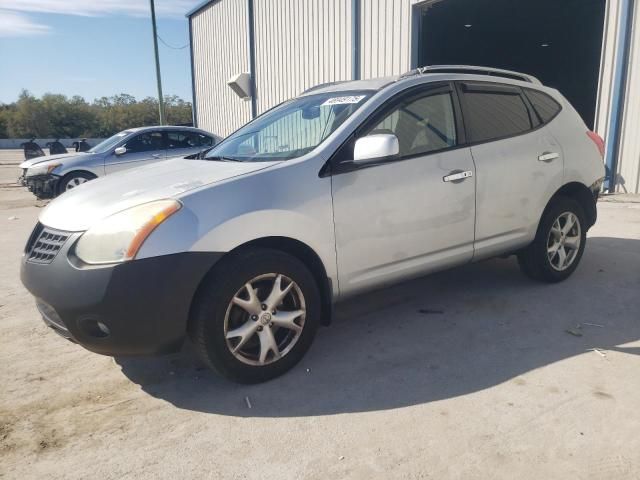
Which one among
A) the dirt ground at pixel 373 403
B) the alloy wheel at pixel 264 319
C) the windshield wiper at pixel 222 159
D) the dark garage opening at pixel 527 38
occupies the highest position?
the dark garage opening at pixel 527 38

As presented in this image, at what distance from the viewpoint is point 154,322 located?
101 inches

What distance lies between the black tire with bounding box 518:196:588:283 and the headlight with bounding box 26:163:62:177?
356 inches

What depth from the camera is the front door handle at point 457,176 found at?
3.51 meters

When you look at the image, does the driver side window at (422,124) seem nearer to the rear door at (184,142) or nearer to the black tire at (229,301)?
the black tire at (229,301)

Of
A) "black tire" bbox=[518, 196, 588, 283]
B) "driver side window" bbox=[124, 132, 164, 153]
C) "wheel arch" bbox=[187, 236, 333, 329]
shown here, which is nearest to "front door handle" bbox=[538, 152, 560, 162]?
"black tire" bbox=[518, 196, 588, 283]

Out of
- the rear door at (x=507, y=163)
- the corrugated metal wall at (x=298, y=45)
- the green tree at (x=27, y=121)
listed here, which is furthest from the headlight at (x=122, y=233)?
the green tree at (x=27, y=121)

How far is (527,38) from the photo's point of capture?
68.6ft

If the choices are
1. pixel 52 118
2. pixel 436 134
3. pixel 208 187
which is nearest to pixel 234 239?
pixel 208 187

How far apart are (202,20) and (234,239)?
19756mm

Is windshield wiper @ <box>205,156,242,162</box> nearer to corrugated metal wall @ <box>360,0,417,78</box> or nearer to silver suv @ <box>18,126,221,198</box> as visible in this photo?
silver suv @ <box>18,126,221,198</box>

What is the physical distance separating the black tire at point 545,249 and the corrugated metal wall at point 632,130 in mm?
5164

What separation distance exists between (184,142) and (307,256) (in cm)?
854

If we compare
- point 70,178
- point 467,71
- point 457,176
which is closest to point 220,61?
point 70,178

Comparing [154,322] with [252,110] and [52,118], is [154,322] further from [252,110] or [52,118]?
[52,118]
